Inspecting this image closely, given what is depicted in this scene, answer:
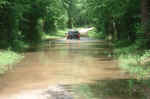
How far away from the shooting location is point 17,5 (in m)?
24.7

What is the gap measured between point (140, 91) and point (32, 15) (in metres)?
28.4

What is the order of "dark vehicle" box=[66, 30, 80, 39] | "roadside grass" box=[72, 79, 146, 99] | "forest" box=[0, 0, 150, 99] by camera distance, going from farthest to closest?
"dark vehicle" box=[66, 30, 80, 39]
"forest" box=[0, 0, 150, 99]
"roadside grass" box=[72, 79, 146, 99]

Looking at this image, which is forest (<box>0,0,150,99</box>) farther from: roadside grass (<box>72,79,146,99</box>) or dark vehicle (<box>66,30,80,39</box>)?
dark vehicle (<box>66,30,80,39</box>)

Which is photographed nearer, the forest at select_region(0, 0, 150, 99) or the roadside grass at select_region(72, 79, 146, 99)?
the roadside grass at select_region(72, 79, 146, 99)

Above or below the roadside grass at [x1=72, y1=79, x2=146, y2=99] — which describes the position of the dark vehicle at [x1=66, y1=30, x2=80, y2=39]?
above

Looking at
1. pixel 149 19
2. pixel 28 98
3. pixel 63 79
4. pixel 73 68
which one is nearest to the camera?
pixel 28 98

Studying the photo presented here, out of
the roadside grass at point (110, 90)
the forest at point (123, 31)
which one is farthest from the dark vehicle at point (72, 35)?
the roadside grass at point (110, 90)

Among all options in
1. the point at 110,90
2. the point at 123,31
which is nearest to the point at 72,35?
the point at 123,31

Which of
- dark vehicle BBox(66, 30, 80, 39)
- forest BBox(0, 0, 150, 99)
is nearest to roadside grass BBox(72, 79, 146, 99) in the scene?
forest BBox(0, 0, 150, 99)

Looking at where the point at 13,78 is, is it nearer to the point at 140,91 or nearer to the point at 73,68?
the point at 73,68

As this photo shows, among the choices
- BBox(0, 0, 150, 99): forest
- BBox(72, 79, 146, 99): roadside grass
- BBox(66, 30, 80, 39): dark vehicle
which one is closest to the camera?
BBox(72, 79, 146, 99): roadside grass

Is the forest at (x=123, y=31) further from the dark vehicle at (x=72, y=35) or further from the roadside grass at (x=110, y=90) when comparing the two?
the dark vehicle at (x=72, y=35)

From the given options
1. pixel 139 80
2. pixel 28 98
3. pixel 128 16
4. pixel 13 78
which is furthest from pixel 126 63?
pixel 128 16

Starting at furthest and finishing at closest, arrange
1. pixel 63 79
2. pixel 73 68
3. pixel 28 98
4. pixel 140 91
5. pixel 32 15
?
pixel 32 15, pixel 73 68, pixel 63 79, pixel 140 91, pixel 28 98
